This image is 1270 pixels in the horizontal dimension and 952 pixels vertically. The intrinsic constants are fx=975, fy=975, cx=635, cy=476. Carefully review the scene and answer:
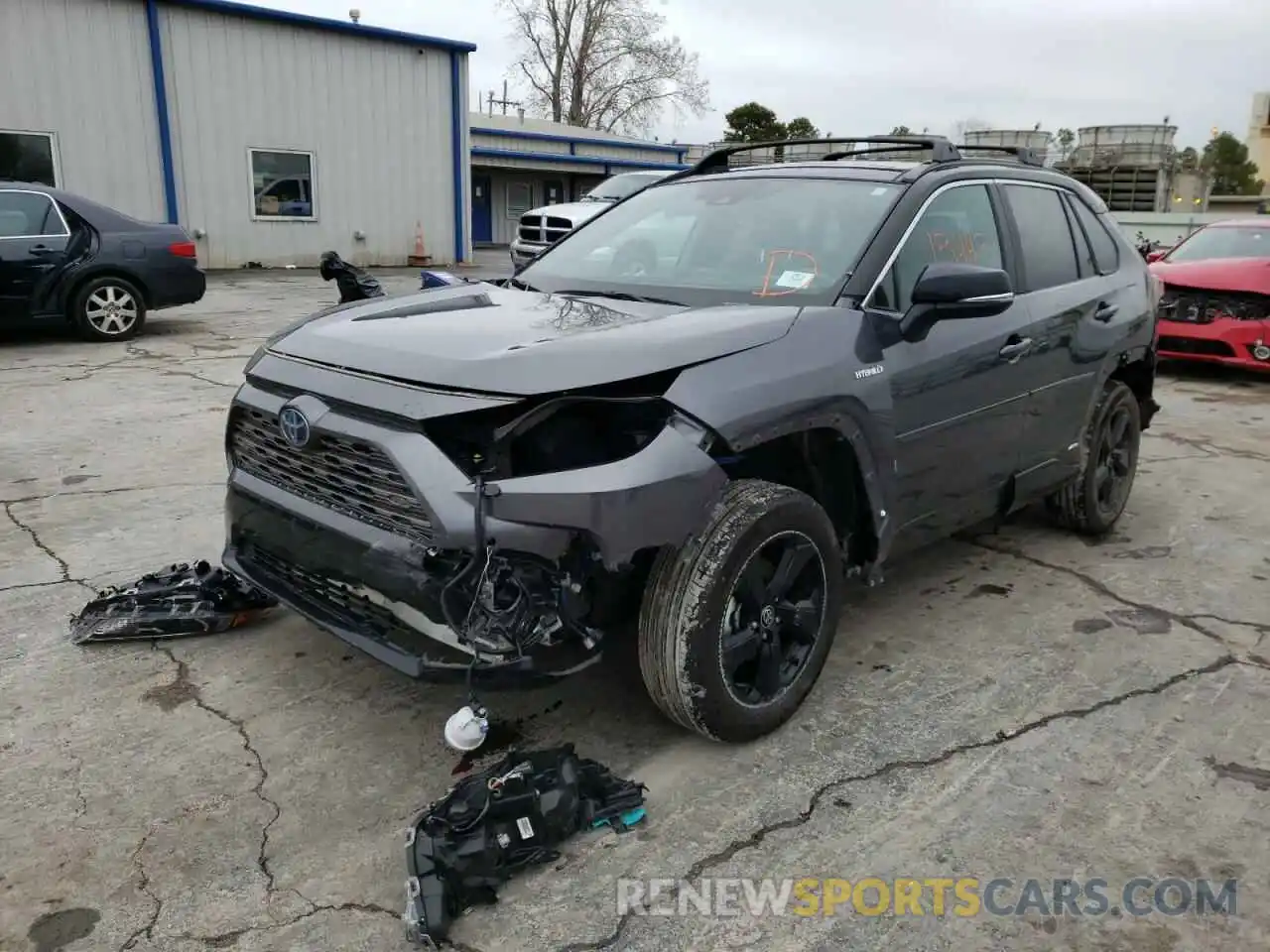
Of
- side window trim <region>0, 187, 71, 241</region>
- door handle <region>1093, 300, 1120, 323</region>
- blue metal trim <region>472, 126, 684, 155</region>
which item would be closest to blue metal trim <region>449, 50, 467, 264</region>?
blue metal trim <region>472, 126, 684, 155</region>

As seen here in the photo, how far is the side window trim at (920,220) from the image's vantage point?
3.28m

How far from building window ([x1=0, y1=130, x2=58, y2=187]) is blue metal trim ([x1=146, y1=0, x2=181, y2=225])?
1.63 meters

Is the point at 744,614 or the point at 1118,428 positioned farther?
the point at 1118,428

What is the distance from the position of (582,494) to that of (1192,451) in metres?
5.97

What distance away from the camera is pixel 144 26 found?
16.1 metres

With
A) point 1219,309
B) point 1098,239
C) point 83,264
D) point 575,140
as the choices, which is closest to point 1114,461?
point 1098,239

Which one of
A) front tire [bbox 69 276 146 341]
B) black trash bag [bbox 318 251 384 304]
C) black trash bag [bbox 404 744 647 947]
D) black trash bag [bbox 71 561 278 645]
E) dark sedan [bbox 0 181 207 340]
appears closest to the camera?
black trash bag [bbox 404 744 647 947]

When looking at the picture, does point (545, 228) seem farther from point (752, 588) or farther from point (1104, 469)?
point (752, 588)

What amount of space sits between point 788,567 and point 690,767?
0.66 meters

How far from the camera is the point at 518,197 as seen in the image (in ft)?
108

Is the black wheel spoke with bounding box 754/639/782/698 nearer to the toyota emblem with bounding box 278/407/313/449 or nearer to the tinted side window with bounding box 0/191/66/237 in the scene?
the toyota emblem with bounding box 278/407/313/449

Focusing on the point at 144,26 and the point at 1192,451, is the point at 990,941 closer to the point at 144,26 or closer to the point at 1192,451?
the point at 1192,451

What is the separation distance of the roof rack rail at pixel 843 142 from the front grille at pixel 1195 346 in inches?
253

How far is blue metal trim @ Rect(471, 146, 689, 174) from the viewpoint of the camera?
29.6 metres
